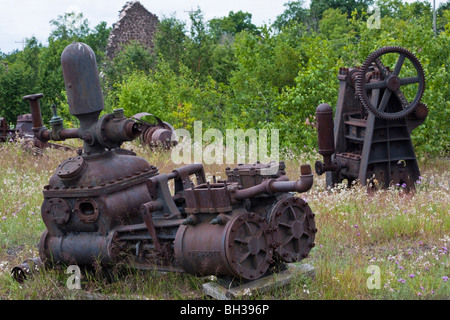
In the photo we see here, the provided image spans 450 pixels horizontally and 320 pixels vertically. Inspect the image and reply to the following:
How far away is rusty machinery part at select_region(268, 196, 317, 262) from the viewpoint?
4.15 metres

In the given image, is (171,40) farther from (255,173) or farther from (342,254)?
(255,173)

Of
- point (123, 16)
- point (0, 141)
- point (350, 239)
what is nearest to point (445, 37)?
point (350, 239)

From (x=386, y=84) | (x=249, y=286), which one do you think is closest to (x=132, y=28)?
(x=386, y=84)

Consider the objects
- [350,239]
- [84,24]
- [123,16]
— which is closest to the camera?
[350,239]

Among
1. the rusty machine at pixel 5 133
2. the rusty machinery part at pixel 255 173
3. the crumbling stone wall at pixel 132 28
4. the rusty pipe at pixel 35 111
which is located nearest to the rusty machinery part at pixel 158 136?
the rusty machine at pixel 5 133

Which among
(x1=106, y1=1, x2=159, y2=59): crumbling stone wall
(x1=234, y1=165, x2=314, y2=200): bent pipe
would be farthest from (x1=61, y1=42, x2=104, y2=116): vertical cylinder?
(x1=106, y1=1, x2=159, y2=59): crumbling stone wall

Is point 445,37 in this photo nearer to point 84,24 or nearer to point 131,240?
point 131,240

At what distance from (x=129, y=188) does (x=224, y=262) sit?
130cm

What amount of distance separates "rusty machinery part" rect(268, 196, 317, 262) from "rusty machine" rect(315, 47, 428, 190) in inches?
121

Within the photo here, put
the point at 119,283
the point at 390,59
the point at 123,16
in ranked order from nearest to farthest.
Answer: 1. the point at 119,283
2. the point at 390,59
3. the point at 123,16

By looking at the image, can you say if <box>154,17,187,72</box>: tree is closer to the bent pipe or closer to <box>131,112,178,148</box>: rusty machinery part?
<box>131,112,178,148</box>: rusty machinery part

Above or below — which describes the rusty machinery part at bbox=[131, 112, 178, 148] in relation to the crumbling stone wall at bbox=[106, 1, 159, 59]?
below

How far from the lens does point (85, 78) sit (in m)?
4.76

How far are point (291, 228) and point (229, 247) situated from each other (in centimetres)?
61
